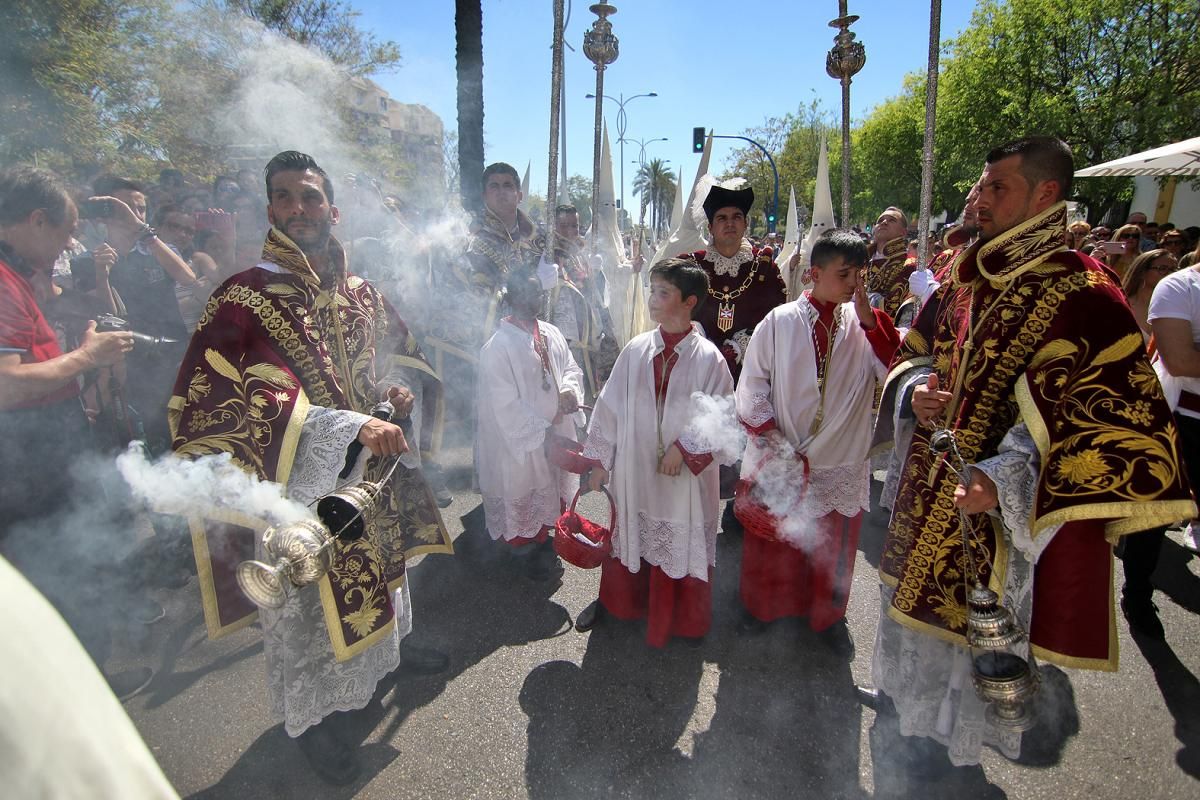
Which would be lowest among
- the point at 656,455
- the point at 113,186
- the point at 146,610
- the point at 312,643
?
the point at 146,610

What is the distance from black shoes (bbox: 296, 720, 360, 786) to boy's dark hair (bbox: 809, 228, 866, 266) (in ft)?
9.68

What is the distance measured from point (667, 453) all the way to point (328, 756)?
1847 mm

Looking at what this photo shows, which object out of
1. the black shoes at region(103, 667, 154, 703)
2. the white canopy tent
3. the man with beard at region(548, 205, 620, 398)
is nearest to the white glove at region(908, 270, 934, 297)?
the man with beard at region(548, 205, 620, 398)

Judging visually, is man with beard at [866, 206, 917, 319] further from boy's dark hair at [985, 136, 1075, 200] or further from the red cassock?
boy's dark hair at [985, 136, 1075, 200]

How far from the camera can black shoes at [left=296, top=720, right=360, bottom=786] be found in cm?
227

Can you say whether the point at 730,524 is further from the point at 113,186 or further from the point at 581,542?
the point at 113,186

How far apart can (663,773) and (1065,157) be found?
2.64 metres

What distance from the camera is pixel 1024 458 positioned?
6.20 ft

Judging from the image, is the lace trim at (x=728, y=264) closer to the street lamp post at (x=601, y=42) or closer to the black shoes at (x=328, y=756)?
the street lamp post at (x=601, y=42)

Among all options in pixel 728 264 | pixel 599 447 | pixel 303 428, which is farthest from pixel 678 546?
pixel 728 264

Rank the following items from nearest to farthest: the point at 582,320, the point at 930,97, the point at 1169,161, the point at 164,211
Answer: the point at 930,97, the point at 164,211, the point at 582,320, the point at 1169,161

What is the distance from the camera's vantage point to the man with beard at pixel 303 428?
2088mm

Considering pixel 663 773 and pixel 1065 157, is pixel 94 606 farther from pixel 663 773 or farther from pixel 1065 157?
pixel 1065 157

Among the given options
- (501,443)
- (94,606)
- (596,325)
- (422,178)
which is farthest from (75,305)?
(422,178)
